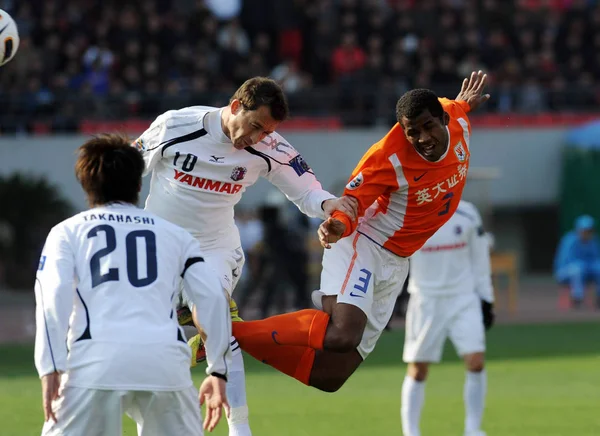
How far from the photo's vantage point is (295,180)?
292 inches

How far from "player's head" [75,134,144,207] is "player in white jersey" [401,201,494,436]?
5.32 metres

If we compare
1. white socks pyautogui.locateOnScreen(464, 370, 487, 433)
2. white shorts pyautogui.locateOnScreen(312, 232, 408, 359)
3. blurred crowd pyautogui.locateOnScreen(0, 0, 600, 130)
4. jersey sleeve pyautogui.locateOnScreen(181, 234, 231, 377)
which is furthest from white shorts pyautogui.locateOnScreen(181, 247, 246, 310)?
blurred crowd pyautogui.locateOnScreen(0, 0, 600, 130)

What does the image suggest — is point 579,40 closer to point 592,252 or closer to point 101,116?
point 592,252

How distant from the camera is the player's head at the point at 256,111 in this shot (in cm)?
678

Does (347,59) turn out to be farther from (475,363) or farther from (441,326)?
(475,363)

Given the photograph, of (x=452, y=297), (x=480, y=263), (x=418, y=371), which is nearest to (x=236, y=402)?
(x=418, y=371)

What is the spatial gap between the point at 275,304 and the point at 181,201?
13414 mm

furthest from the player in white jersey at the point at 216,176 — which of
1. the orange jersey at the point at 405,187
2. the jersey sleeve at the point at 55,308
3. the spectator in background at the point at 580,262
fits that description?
Answer: the spectator in background at the point at 580,262

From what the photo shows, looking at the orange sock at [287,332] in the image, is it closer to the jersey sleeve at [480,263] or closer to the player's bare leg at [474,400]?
the player's bare leg at [474,400]

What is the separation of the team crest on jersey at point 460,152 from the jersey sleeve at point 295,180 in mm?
899

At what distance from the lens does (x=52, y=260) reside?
193 inches

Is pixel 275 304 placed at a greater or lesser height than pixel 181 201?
lesser

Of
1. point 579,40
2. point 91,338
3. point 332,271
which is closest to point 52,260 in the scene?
point 91,338

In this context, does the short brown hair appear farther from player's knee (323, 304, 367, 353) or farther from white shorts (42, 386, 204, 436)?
white shorts (42, 386, 204, 436)
